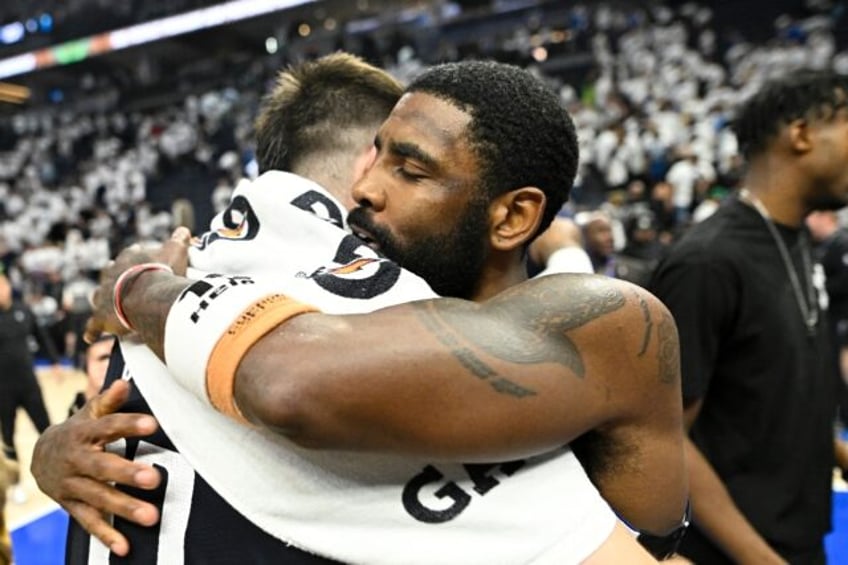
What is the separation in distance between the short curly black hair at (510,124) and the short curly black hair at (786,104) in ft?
3.57

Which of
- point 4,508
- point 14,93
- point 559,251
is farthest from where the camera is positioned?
point 14,93

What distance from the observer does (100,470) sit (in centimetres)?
93

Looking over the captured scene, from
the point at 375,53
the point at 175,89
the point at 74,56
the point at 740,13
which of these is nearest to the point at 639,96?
the point at 740,13

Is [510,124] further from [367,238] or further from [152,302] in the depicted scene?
[152,302]

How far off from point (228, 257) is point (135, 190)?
760 inches

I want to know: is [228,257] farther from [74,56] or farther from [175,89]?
[74,56]

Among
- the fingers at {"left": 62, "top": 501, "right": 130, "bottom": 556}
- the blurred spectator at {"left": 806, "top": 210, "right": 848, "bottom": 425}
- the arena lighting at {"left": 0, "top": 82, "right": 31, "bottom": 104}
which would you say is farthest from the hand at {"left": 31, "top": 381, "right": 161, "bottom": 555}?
the arena lighting at {"left": 0, "top": 82, "right": 31, "bottom": 104}

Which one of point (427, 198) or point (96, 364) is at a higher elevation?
point (427, 198)

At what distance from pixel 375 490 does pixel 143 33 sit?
77.5 feet

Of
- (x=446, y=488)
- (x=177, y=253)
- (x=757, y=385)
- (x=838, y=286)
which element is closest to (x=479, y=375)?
(x=446, y=488)

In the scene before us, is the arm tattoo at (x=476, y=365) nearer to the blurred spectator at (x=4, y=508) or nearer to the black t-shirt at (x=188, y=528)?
the black t-shirt at (x=188, y=528)

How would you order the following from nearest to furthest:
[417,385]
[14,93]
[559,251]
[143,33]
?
[417,385]
[559,251]
[143,33]
[14,93]

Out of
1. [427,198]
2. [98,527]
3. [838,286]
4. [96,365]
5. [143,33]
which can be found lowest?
[838,286]

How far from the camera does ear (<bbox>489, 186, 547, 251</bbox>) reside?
3.30 ft
